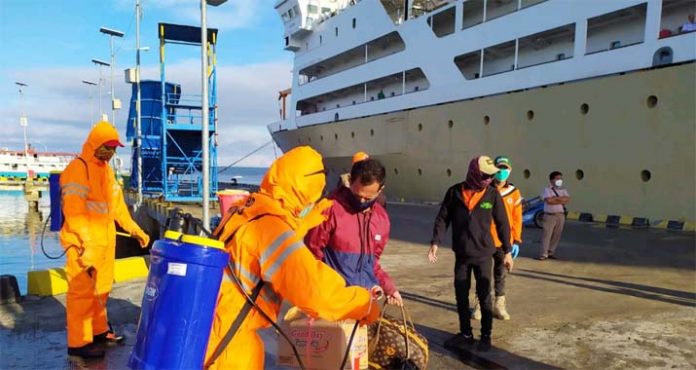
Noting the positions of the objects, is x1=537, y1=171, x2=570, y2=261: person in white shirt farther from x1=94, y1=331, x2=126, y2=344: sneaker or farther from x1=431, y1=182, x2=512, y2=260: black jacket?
x1=94, y1=331, x2=126, y2=344: sneaker

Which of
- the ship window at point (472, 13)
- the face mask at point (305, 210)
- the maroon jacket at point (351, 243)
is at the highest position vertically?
the ship window at point (472, 13)

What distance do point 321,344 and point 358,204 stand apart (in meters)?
0.92

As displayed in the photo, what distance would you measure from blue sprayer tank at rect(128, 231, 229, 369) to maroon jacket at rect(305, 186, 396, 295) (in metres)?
1.22

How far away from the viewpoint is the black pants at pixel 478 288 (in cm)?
401

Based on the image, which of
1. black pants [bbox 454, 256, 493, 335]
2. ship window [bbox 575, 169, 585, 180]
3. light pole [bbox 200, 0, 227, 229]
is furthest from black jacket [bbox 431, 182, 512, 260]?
ship window [bbox 575, 169, 585, 180]

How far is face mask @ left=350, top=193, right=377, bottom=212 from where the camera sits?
9.55ft

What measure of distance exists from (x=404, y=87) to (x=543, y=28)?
691 cm

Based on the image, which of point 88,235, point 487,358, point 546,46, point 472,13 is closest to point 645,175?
point 546,46

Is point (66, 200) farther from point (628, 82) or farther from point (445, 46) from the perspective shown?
point (445, 46)

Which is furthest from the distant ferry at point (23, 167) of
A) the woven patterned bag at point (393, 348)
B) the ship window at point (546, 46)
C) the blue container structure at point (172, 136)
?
the woven patterned bag at point (393, 348)

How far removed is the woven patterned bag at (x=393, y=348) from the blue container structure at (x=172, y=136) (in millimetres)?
11943

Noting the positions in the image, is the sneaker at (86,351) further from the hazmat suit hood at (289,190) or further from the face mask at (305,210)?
the face mask at (305,210)

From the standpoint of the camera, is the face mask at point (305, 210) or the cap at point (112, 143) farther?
the cap at point (112, 143)

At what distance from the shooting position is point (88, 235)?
373 centimetres
